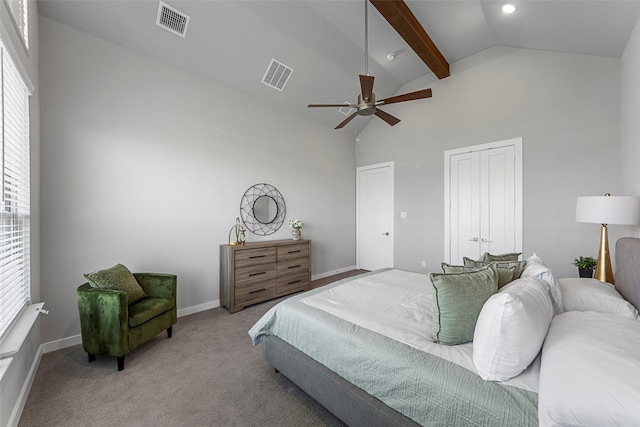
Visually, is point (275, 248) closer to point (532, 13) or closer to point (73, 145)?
point (73, 145)

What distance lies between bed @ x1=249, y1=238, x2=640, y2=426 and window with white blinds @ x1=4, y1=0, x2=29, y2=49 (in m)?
2.72

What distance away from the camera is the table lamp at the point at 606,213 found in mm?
2040

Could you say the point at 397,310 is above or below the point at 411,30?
below

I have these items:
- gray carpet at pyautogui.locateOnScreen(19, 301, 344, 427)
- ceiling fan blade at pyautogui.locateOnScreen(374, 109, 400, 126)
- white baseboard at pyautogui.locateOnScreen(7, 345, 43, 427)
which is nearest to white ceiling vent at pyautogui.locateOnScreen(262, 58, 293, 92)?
ceiling fan blade at pyautogui.locateOnScreen(374, 109, 400, 126)

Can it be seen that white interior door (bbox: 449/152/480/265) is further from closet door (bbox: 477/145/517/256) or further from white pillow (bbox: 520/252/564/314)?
white pillow (bbox: 520/252/564/314)

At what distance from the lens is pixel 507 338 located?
106 centimetres

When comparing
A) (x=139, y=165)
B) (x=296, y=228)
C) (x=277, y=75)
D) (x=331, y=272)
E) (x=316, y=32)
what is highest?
(x=316, y=32)

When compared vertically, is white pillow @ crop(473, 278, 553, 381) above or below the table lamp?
below

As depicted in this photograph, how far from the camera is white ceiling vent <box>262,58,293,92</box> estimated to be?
142 inches

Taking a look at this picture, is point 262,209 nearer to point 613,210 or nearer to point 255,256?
point 255,256

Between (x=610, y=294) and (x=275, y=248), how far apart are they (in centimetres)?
335

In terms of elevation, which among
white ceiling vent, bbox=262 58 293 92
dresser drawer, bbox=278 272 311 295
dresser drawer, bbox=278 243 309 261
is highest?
white ceiling vent, bbox=262 58 293 92

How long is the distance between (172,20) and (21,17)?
122cm

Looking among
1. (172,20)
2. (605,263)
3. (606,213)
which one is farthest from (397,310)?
(172,20)
